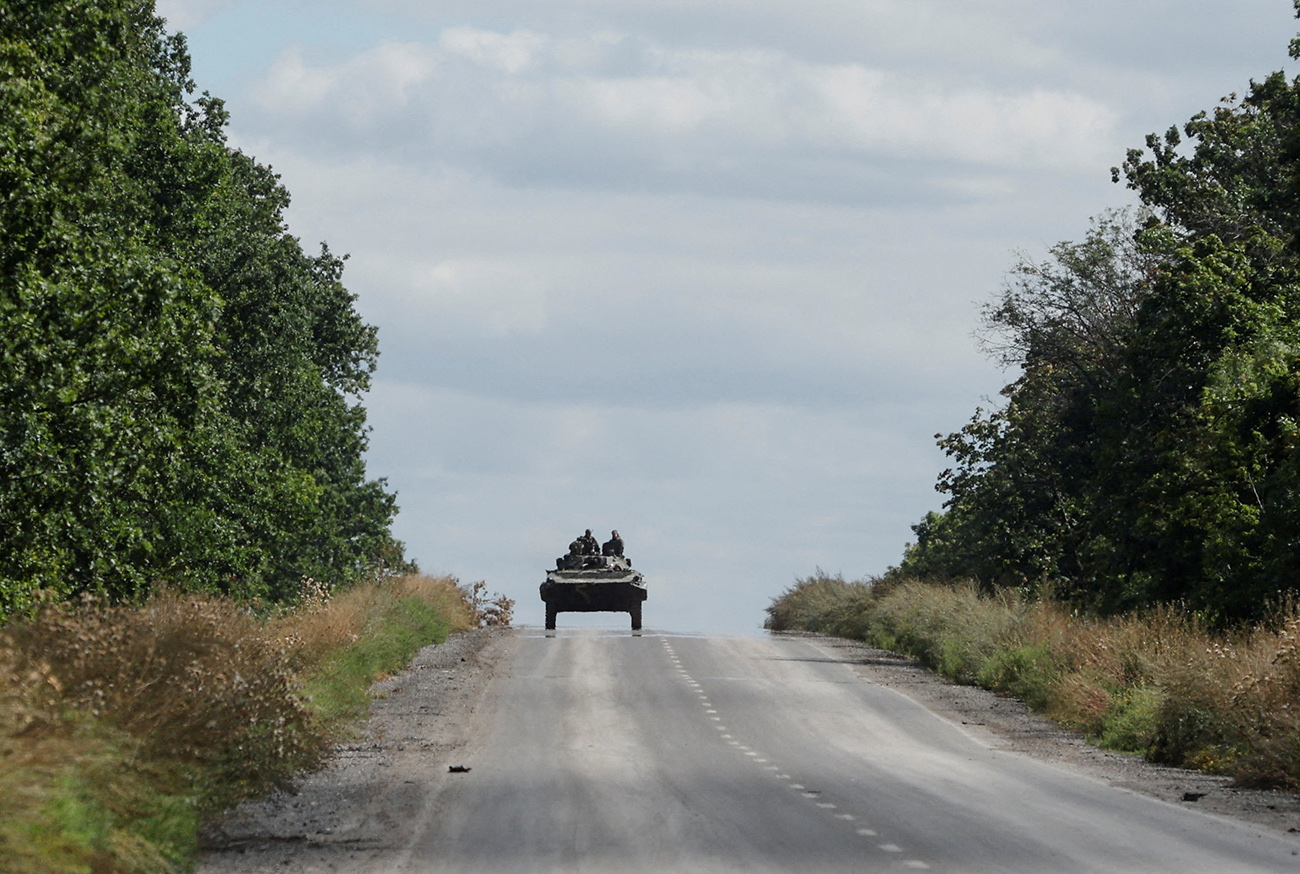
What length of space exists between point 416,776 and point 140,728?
4817 millimetres

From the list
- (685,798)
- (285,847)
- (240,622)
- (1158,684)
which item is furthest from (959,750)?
(285,847)

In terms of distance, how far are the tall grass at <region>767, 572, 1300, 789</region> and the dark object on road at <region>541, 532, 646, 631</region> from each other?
7.18m

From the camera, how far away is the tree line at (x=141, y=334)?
21.1m

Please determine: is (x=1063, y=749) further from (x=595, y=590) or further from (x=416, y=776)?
(x=595, y=590)

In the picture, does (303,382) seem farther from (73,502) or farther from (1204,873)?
(1204,873)

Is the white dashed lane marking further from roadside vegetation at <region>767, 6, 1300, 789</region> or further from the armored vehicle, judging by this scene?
the armored vehicle

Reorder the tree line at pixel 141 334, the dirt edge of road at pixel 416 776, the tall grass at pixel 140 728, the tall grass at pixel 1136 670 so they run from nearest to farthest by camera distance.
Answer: the tall grass at pixel 140 728, the dirt edge of road at pixel 416 776, the tall grass at pixel 1136 670, the tree line at pixel 141 334

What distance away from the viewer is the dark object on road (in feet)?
153

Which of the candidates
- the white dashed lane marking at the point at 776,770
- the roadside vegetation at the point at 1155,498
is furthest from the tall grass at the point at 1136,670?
the white dashed lane marking at the point at 776,770

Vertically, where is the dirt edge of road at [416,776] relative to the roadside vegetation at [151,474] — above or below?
below

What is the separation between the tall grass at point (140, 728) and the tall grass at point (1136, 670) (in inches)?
397

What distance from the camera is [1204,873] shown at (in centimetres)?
1129

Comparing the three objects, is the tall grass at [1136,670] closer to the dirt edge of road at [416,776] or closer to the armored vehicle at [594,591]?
the dirt edge of road at [416,776]

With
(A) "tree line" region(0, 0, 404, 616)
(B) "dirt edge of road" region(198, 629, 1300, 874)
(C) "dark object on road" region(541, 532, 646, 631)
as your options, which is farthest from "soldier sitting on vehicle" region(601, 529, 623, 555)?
(B) "dirt edge of road" region(198, 629, 1300, 874)
